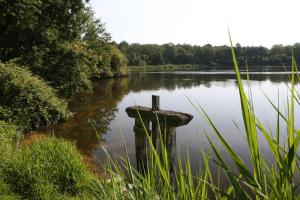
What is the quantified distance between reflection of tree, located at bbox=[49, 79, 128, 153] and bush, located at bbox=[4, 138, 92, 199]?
2.10 m

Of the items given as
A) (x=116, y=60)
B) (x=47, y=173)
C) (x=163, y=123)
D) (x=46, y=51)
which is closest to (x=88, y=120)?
(x=46, y=51)

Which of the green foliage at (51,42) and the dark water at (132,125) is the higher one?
the green foliage at (51,42)

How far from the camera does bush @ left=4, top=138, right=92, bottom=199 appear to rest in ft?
16.1

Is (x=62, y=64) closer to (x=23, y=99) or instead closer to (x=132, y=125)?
(x=132, y=125)

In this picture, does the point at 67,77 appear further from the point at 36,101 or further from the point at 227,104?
the point at 227,104

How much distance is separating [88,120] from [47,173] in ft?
34.3

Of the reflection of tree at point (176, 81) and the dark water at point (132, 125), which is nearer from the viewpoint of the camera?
the dark water at point (132, 125)

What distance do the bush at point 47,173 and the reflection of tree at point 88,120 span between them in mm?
2104

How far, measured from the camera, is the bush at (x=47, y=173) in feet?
16.1

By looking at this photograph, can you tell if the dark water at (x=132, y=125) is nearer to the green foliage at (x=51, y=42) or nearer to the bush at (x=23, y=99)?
the bush at (x=23, y=99)

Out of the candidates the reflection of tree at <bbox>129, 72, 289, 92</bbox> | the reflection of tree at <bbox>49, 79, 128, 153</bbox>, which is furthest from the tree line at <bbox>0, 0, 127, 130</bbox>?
the reflection of tree at <bbox>129, 72, 289, 92</bbox>

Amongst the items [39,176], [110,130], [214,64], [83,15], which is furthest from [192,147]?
[214,64]

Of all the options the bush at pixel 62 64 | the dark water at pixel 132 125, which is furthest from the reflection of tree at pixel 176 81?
the bush at pixel 62 64

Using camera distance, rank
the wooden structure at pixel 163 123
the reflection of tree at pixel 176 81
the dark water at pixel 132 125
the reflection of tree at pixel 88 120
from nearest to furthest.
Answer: the wooden structure at pixel 163 123 → the dark water at pixel 132 125 → the reflection of tree at pixel 88 120 → the reflection of tree at pixel 176 81
